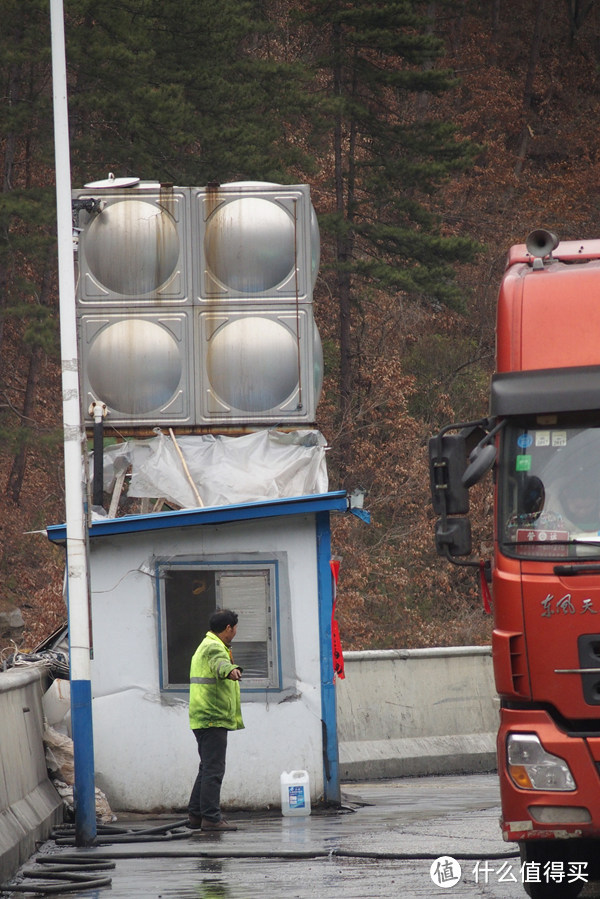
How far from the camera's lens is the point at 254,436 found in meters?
15.5

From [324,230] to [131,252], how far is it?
19360 millimetres

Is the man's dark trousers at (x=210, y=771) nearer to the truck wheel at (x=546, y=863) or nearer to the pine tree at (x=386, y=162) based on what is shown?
the truck wheel at (x=546, y=863)

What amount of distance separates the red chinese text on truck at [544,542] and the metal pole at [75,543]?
405 cm

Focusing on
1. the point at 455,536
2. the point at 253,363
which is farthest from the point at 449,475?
the point at 253,363

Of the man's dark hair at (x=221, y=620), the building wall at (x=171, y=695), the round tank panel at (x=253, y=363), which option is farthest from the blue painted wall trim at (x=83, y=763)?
the round tank panel at (x=253, y=363)

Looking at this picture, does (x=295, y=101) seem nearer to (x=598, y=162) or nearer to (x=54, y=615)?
(x=54, y=615)

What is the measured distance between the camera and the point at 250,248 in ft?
50.9

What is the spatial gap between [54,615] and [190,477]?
46.3ft

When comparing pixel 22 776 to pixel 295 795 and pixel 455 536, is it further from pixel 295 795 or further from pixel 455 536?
pixel 455 536

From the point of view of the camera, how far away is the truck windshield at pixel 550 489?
295 inches

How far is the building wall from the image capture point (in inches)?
529

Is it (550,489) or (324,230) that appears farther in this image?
(324,230)

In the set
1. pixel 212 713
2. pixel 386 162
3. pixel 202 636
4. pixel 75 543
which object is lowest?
pixel 212 713

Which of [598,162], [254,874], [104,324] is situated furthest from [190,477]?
[598,162]
